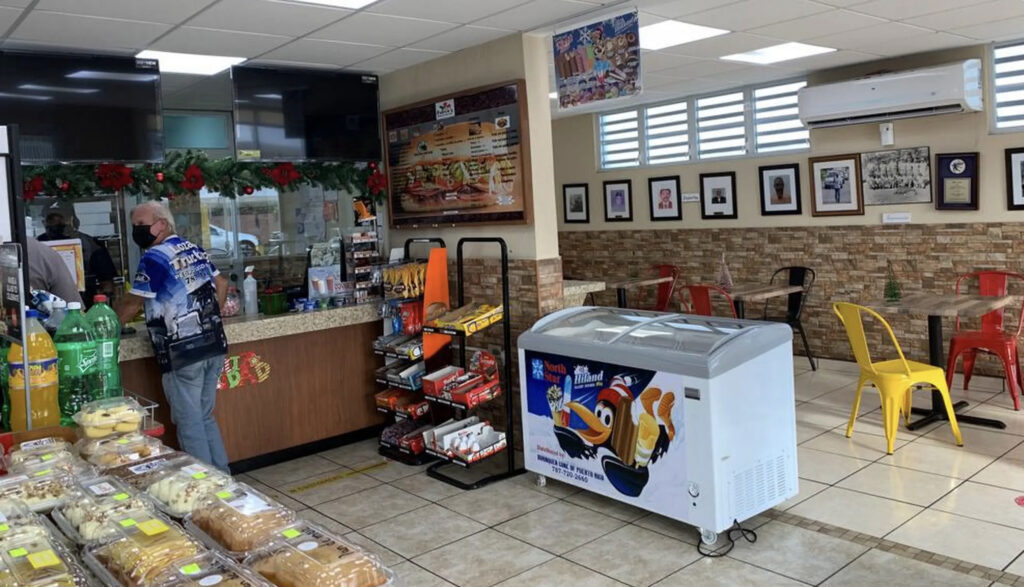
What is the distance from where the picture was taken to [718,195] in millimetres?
8812

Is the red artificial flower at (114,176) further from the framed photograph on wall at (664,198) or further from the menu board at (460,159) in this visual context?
the framed photograph on wall at (664,198)

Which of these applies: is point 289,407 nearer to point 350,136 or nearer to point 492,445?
point 492,445

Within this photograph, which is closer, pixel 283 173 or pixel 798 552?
pixel 798 552

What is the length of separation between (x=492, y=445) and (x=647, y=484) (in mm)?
1211

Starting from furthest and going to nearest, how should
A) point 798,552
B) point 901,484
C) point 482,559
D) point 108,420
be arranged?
point 901,484 < point 482,559 < point 798,552 < point 108,420

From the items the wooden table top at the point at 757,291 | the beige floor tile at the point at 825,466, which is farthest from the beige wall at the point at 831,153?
the beige floor tile at the point at 825,466

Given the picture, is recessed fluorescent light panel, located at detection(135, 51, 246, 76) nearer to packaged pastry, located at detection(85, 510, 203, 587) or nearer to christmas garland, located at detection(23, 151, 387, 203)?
christmas garland, located at detection(23, 151, 387, 203)

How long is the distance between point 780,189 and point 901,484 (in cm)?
428

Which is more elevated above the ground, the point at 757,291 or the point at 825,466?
the point at 757,291

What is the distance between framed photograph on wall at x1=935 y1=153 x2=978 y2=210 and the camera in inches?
274

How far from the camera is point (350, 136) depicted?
245 inches

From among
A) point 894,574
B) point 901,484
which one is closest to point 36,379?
point 894,574

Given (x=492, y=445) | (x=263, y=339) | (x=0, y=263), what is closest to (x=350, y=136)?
(x=263, y=339)

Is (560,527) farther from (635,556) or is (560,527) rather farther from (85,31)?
(85,31)
